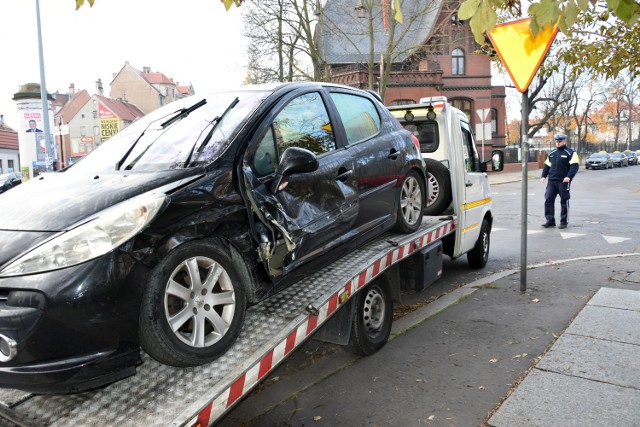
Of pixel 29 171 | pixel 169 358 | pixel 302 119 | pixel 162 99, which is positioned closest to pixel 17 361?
pixel 169 358

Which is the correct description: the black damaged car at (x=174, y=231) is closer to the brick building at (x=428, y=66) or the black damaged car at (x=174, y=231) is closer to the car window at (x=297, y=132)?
the car window at (x=297, y=132)

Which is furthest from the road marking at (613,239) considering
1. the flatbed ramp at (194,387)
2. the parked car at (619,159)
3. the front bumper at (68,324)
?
the parked car at (619,159)

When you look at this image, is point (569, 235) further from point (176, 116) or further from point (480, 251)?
point (176, 116)

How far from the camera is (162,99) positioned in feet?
277

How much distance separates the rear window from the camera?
6.48 metres

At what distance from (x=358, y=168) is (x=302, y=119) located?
2.21ft

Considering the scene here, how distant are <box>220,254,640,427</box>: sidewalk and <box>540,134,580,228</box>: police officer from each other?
236 inches

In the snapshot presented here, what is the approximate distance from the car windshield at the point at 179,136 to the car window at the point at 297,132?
0.20 metres

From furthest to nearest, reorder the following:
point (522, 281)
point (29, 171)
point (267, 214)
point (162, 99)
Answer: point (162, 99), point (29, 171), point (522, 281), point (267, 214)

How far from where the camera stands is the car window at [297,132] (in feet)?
10.7

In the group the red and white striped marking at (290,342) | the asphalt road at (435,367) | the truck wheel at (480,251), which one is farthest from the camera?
the truck wheel at (480,251)

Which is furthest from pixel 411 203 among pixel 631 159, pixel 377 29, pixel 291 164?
pixel 631 159

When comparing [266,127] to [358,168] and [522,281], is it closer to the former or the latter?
[358,168]

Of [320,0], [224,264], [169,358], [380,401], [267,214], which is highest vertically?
[320,0]
